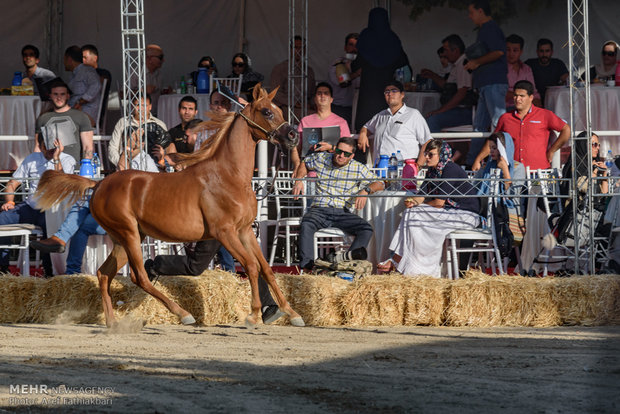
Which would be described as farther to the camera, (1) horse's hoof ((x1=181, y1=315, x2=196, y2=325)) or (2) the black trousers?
(2) the black trousers

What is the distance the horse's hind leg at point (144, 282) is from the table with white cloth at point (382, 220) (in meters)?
2.57

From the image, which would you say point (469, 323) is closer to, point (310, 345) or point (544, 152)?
point (310, 345)

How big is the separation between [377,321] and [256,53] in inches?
317

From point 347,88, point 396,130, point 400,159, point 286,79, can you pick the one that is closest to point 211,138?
point 400,159

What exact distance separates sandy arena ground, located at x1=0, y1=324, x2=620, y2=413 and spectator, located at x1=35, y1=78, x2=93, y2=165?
11.6 feet

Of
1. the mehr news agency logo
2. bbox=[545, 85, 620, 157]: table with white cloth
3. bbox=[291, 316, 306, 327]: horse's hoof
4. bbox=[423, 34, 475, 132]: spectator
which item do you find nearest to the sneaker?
bbox=[291, 316, 306, 327]: horse's hoof

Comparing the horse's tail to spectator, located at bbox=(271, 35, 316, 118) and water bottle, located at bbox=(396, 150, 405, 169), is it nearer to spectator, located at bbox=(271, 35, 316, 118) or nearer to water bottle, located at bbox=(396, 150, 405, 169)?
water bottle, located at bbox=(396, 150, 405, 169)

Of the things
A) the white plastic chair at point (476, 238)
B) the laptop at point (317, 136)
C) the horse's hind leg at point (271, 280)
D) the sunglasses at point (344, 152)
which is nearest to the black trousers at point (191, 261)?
the horse's hind leg at point (271, 280)

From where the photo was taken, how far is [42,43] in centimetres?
1498

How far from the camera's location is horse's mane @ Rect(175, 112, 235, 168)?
775 centimetres

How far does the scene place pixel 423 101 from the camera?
12.7m

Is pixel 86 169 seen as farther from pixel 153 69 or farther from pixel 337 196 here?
pixel 153 69

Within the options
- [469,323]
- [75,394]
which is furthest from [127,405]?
[469,323]

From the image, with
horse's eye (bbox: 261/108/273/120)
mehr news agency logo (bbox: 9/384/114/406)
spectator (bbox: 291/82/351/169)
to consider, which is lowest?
mehr news agency logo (bbox: 9/384/114/406)
